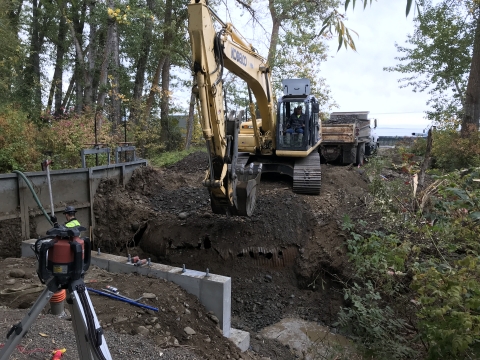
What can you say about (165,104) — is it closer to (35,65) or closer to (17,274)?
(35,65)

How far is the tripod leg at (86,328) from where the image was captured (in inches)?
84.3

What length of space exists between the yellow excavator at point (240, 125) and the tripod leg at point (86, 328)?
11.7 feet

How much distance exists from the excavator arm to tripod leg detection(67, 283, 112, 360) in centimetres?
357

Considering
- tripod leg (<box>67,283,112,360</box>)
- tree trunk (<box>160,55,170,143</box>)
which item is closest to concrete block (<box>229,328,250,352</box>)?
tripod leg (<box>67,283,112,360</box>)

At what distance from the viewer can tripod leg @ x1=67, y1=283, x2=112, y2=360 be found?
7.02ft

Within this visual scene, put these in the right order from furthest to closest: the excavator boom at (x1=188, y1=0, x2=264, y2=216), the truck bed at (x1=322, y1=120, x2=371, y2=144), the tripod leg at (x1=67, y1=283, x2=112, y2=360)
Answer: the truck bed at (x1=322, y1=120, x2=371, y2=144) < the excavator boom at (x1=188, y1=0, x2=264, y2=216) < the tripod leg at (x1=67, y1=283, x2=112, y2=360)

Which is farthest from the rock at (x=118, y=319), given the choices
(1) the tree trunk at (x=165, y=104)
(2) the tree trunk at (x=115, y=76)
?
(1) the tree trunk at (x=165, y=104)

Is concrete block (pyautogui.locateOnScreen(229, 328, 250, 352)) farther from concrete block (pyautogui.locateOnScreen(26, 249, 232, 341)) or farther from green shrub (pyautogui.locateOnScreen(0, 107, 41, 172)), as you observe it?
green shrub (pyautogui.locateOnScreen(0, 107, 41, 172))

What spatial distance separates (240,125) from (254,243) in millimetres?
2246

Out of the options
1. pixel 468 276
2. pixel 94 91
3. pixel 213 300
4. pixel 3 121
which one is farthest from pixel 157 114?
pixel 468 276

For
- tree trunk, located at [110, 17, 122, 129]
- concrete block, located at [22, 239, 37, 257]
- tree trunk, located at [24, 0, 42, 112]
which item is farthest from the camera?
tree trunk, located at [24, 0, 42, 112]

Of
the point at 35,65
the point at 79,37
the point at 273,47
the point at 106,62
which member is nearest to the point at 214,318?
the point at 106,62

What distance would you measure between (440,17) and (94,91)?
15.5 metres

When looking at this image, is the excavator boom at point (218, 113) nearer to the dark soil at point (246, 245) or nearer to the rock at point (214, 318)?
the dark soil at point (246, 245)
